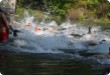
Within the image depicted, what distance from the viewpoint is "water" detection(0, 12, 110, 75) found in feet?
14.9

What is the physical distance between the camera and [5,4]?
4430 millimetres

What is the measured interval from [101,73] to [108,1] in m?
0.72

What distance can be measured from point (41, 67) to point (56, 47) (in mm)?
1353

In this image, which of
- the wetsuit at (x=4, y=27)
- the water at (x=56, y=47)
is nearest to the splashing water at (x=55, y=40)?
the water at (x=56, y=47)

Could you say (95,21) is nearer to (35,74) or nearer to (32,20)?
(32,20)

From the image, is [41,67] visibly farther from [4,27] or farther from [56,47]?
[56,47]

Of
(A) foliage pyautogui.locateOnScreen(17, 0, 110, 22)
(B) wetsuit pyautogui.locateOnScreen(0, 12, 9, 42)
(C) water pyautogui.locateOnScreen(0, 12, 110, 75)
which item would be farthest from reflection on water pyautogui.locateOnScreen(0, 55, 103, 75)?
(A) foliage pyautogui.locateOnScreen(17, 0, 110, 22)

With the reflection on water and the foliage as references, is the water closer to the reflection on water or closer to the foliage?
the reflection on water

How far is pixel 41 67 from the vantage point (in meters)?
4.29

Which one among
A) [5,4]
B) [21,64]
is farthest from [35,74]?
[5,4]

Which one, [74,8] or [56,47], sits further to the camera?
[56,47]

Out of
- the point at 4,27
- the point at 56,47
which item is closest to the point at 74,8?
the point at 4,27

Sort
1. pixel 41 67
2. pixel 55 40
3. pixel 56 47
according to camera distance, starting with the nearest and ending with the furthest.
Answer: pixel 41 67, pixel 56 47, pixel 55 40

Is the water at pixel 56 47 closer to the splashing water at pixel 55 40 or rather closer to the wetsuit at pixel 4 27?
the splashing water at pixel 55 40
